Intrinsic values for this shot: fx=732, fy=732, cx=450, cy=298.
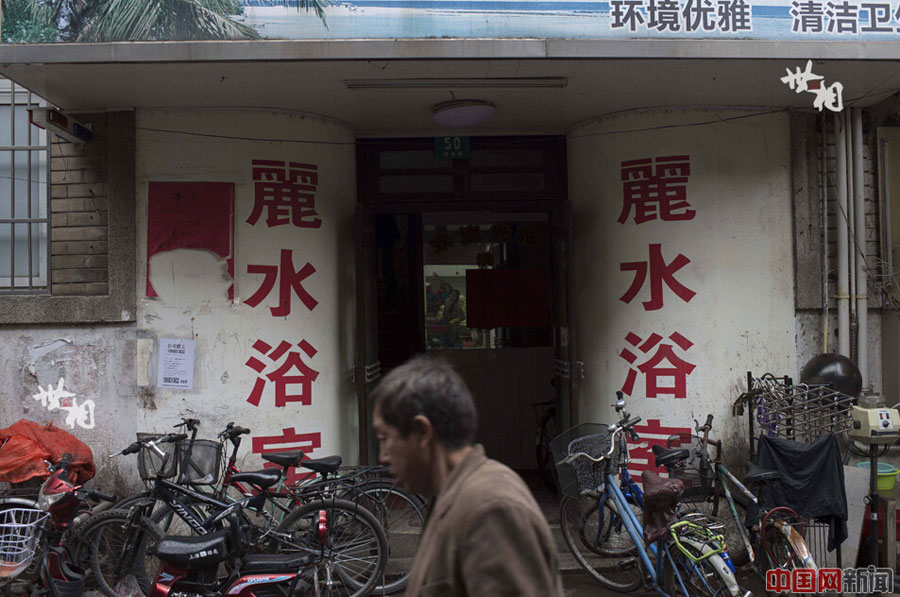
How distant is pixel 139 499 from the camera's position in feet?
17.6

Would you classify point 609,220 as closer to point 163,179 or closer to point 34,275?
point 163,179

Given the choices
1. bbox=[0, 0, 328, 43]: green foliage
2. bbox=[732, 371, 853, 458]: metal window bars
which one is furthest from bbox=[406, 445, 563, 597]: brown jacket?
bbox=[732, 371, 853, 458]: metal window bars

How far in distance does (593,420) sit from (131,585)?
4.10m

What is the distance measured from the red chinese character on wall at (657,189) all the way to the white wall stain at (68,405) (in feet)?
16.4

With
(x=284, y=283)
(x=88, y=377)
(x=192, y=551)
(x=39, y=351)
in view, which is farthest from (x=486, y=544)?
(x=39, y=351)

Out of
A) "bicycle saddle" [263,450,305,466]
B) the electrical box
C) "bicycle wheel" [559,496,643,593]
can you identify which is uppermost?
the electrical box

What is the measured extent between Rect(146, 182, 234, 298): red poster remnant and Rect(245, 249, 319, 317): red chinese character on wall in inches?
8.9

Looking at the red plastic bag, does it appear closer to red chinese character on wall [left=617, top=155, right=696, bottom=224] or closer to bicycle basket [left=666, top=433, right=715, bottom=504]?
bicycle basket [left=666, top=433, right=715, bottom=504]

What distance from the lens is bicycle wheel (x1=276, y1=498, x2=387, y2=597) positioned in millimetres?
5180

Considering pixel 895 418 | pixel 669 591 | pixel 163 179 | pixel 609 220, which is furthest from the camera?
pixel 609 220

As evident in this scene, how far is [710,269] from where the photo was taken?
649cm

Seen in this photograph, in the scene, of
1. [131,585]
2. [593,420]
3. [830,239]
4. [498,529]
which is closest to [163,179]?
[131,585]

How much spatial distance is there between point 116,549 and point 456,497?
458 centimetres

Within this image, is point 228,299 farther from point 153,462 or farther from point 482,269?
point 482,269
